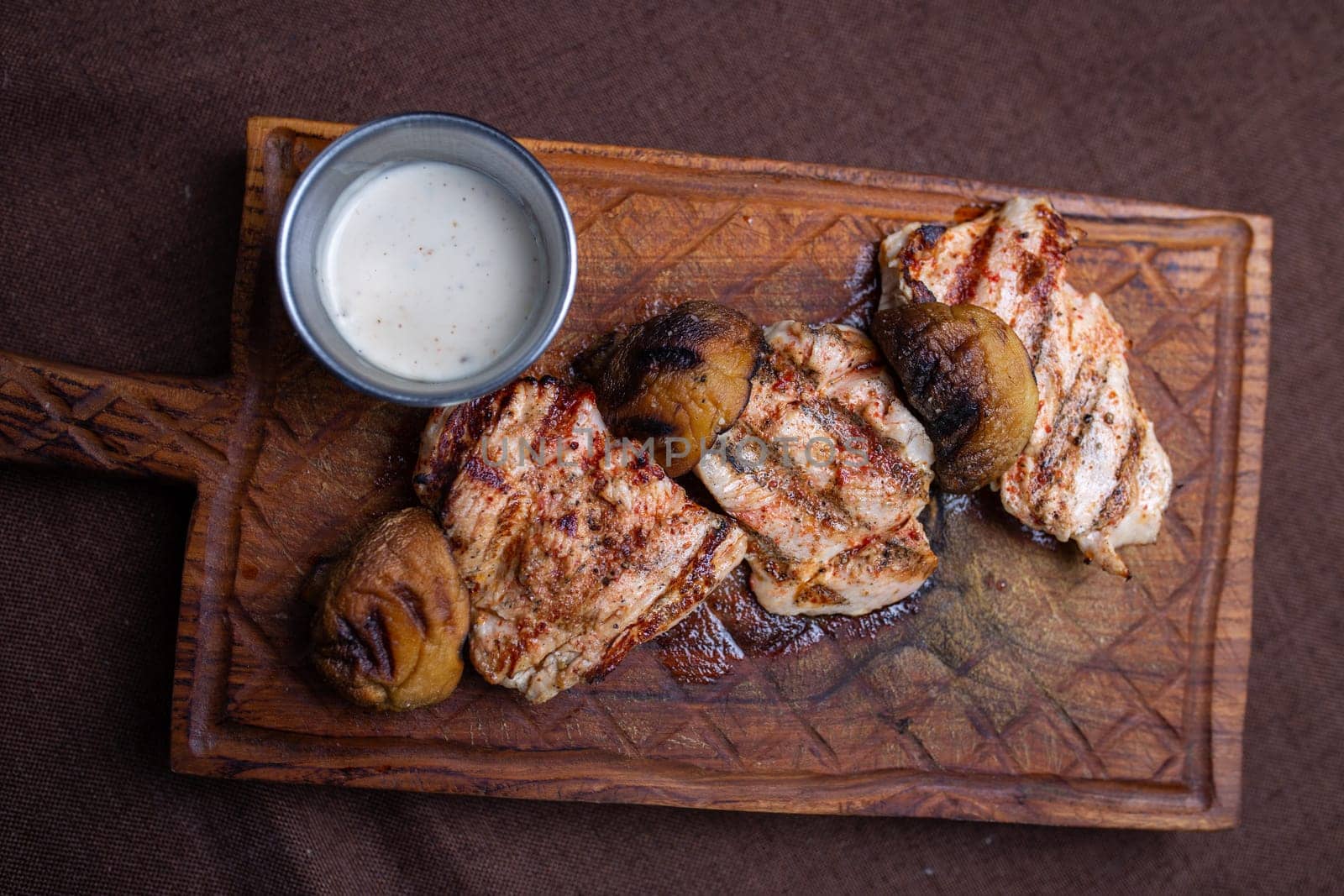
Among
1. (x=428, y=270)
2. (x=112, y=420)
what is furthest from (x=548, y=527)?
(x=112, y=420)

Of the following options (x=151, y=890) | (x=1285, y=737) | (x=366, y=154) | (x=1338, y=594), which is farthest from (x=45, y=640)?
(x=1338, y=594)

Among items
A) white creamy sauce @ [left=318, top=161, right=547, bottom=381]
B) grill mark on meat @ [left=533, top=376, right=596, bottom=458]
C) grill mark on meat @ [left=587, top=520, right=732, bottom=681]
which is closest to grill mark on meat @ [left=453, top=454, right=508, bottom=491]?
grill mark on meat @ [left=533, top=376, right=596, bottom=458]

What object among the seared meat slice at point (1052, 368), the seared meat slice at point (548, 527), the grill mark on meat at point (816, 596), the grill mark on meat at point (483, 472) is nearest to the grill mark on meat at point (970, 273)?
the seared meat slice at point (1052, 368)

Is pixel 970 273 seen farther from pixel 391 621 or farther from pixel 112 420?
pixel 112 420

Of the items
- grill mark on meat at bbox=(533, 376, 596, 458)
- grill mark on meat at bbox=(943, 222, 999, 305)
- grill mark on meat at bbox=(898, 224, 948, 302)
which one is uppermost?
grill mark on meat at bbox=(533, 376, 596, 458)

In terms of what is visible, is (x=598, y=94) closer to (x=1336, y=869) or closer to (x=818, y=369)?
(x=818, y=369)

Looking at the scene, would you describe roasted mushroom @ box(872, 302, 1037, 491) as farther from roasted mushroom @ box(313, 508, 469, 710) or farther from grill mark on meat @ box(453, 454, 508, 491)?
roasted mushroom @ box(313, 508, 469, 710)
